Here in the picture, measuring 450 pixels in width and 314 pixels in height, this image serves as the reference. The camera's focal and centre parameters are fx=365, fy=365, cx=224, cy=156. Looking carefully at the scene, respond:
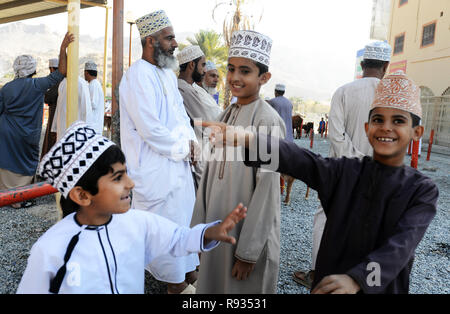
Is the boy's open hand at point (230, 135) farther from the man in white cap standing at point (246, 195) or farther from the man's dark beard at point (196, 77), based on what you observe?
the man's dark beard at point (196, 77)

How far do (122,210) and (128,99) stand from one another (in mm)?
1432

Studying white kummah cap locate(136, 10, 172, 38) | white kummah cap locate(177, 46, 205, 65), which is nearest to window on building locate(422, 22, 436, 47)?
white kummah cap locate(177, 46, 205, 65)

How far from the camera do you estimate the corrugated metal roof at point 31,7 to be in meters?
9.80

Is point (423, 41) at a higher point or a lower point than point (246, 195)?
higher

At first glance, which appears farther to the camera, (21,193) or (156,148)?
(156,148)

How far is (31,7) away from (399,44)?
18.9 metres

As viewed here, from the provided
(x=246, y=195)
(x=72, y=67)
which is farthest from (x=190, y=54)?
(x=246, y=195)

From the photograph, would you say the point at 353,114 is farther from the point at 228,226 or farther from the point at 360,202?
the point at 228,226

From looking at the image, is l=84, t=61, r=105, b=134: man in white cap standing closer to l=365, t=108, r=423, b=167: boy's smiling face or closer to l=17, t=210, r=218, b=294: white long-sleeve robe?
l=17, t=210, r=218, b=294: white long-sleeve robe

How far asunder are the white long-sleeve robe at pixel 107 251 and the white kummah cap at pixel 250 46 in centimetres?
111

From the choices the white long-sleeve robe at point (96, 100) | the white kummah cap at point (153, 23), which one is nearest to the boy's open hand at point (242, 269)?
the white kummah cap at point (153, 23)

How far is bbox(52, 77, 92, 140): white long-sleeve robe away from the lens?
17.3ft

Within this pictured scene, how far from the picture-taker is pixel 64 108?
17.4 ft

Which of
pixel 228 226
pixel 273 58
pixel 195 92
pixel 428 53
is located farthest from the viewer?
pixel 273 58
